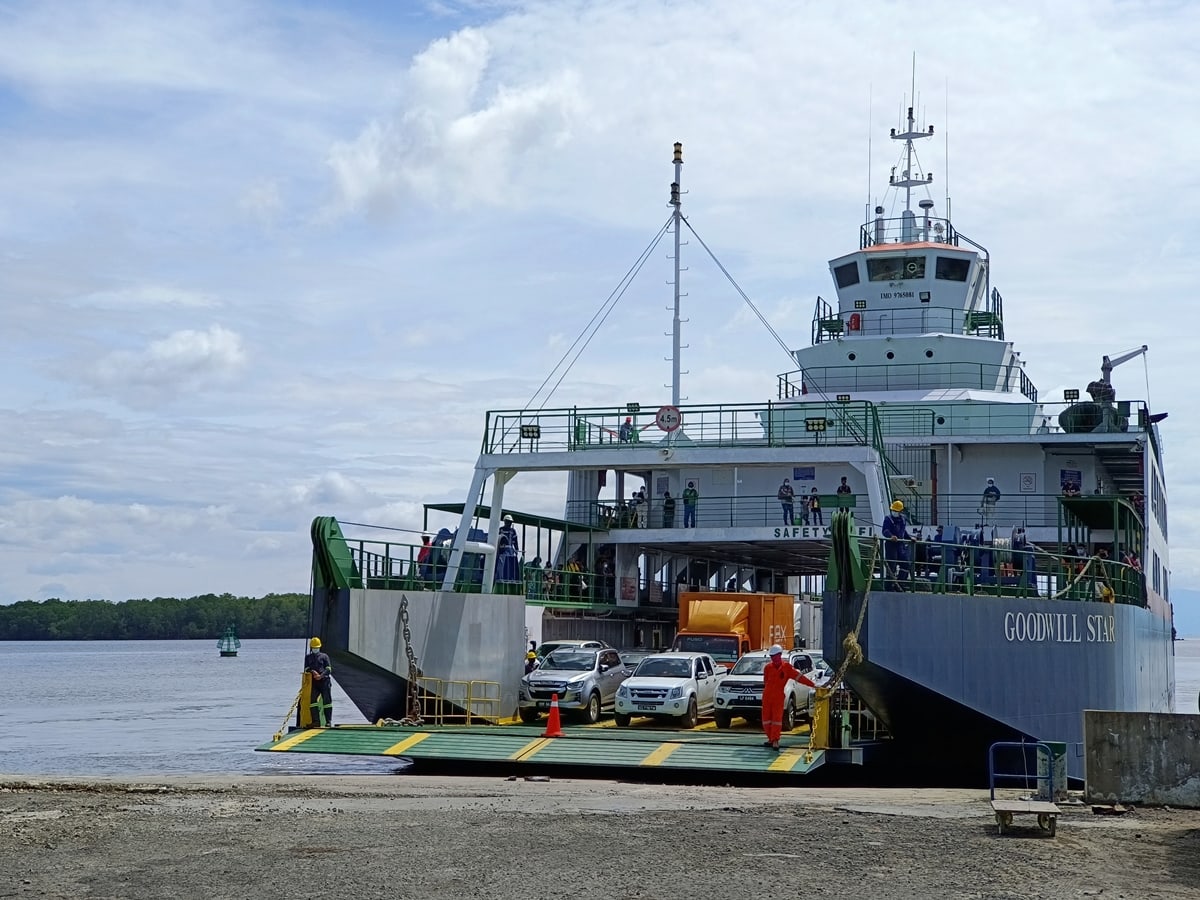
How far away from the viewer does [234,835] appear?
13.2m

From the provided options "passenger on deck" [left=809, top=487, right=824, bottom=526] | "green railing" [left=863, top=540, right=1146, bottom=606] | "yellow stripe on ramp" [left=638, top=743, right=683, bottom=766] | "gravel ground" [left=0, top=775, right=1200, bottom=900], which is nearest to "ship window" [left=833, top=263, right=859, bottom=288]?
"passenger on deck" [left=809, top=487, right=824, bottom=526]

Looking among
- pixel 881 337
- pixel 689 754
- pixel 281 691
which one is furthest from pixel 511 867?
pixel 281 691

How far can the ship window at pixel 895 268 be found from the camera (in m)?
38.5

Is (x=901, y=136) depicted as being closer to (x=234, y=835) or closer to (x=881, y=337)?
(x=881, y=337)

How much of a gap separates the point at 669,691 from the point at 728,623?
5.54m

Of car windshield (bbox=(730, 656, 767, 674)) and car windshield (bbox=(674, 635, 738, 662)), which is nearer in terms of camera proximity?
car windshield (bbox=(730, 656, 767, 674))

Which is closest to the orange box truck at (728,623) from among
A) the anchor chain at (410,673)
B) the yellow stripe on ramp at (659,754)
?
the anchor chain at (410,673)

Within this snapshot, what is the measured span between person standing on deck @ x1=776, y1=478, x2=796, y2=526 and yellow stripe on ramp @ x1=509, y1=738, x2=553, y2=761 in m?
8.95

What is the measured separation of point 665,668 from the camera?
24.1 m

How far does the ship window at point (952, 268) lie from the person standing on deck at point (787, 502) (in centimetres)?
1046

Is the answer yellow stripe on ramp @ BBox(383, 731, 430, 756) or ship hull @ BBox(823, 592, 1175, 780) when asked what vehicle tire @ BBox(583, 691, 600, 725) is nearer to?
yellow stripe on ramp @ BBox(383, 731, 430, 756)

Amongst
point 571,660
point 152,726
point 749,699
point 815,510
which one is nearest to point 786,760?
point 749,699

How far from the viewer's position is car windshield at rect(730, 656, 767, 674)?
2344cm

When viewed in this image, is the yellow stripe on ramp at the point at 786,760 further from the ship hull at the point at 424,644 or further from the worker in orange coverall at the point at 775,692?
the ship hull at the point at 424,644
